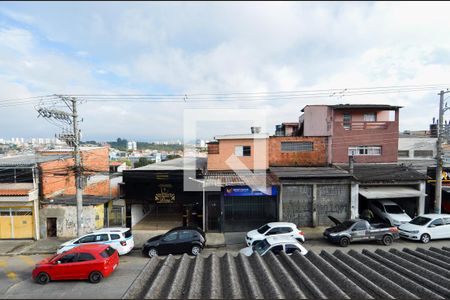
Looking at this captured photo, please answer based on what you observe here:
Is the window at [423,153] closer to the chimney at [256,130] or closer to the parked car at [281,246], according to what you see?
the chimney at [256,130]

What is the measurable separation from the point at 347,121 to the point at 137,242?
2051cm

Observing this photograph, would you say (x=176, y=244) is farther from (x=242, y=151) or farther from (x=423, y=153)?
(x=423, y=153)

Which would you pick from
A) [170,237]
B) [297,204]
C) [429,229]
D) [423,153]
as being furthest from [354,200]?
[423,153]

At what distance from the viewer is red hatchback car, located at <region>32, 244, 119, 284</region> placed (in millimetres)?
10953

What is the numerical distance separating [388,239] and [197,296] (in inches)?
617

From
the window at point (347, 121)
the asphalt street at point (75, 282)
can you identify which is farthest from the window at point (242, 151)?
the window at point (347, 121)

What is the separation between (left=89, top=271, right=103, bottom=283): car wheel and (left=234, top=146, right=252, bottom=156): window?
545 inches

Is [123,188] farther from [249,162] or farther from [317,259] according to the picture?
[317,259]

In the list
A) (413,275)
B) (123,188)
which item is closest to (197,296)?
(413,275)

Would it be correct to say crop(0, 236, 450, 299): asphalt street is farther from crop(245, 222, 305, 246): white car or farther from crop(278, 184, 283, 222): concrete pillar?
crop(278, 184, 283, 222): concrete pillar

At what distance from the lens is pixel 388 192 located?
19172mm

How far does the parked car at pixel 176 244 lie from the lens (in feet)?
46.4

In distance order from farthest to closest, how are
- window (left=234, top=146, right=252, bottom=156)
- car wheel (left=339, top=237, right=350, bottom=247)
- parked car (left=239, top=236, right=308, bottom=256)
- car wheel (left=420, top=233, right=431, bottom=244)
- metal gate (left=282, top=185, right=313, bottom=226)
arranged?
window (left=234, top=146, right=252, bottom=156), metal gate (left=282, top=185, right=313, bottom=226), car wheel (left=420, top=233, right=431, bottom=244), car wheel (left=339, top=237, right=350, bottom=247), parked car (left=239, top=236, right=308, bottom=256)

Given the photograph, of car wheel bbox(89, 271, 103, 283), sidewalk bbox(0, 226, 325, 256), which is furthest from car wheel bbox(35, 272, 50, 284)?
sidewalk bbox(0, 226, 325, 256)
